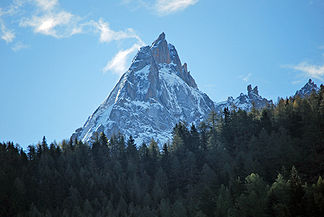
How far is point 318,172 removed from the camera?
67688 mm

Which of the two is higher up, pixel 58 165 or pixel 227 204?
pixel 58 165

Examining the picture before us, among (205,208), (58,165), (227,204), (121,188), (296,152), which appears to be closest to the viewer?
(227,204)

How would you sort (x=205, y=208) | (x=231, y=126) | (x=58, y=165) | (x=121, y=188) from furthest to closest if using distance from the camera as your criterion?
(x=231, y=126) → (x=58, y=165) → (x=121, y=188) → (x=205, y=208)

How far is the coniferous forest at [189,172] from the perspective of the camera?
61.8 metres

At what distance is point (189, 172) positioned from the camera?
300 ft

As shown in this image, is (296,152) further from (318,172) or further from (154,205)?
(154,205)

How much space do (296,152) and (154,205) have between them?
2748 cm

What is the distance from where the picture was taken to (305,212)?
49.8 meters

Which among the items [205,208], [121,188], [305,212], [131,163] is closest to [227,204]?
[205,208]

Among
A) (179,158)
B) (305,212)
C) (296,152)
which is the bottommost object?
(305,212)

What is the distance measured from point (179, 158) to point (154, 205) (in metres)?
20.3

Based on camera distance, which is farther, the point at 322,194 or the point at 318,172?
the point at 318,172

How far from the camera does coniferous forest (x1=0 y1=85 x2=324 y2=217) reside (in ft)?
203

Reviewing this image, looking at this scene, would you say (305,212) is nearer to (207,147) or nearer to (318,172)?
(318,172)
